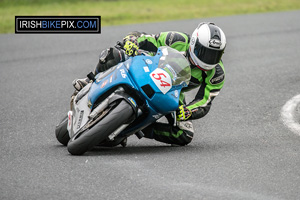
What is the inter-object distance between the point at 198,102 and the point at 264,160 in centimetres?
110

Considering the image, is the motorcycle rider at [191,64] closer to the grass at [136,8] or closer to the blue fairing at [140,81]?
the blue fairing at [140,81]

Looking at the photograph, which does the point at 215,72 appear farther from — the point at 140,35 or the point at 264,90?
the point at 264,90

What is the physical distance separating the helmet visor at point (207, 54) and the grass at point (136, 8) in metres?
9.29

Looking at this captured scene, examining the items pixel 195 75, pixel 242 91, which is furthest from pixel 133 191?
pixel 242 91

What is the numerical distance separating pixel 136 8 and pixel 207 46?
39.1 feet

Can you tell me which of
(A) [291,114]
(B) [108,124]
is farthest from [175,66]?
(A) [291,114]

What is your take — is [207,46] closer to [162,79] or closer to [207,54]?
[207,54]

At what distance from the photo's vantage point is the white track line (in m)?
7.60

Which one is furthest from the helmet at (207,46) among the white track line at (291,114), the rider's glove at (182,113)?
the white track line at (291,114)

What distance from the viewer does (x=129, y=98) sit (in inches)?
226

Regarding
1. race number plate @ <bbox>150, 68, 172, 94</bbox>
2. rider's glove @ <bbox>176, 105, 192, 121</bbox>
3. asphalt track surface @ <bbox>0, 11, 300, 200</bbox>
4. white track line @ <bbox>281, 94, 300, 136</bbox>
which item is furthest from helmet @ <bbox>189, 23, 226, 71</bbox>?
white track line @ <bbox>281, 94, 300, 136</bbox>

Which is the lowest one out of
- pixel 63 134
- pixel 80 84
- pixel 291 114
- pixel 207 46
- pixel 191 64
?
pixel 291 114

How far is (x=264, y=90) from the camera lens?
966 cm

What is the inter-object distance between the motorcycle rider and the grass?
28.5 feet
